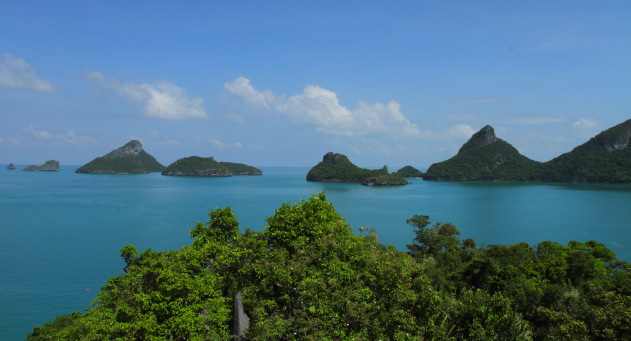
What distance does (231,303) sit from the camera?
537 inches

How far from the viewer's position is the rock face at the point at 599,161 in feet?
421

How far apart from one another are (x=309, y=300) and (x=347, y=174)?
140m

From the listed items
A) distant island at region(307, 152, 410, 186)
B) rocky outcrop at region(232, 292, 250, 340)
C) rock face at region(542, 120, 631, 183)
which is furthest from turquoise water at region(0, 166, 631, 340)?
rock face at region(542, 120, 631, 183)

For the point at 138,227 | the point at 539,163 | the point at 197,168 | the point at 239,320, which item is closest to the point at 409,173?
the point at 539,163

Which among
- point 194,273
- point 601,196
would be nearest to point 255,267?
point 194,273

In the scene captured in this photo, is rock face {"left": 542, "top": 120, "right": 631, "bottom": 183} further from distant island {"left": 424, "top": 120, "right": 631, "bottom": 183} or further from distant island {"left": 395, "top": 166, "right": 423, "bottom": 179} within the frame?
distant island {"left": 395, "top": 166, "right": 423, "bottom": 179}

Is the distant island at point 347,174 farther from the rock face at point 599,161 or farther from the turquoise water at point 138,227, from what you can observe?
the rock face at point 599,161

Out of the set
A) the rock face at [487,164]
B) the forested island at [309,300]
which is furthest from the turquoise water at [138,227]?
the rock face at [487,164]

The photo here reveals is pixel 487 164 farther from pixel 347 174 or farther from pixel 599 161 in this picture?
pixel 347 174

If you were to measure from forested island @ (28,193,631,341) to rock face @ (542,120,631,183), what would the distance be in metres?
138

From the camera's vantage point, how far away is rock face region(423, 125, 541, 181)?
6211 inches

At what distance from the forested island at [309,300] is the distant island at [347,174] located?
118780 mm

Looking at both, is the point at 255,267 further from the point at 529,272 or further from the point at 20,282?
the point at 20,282

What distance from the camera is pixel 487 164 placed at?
164m
